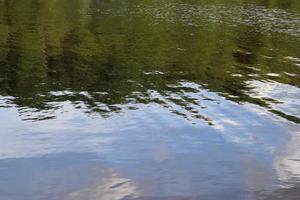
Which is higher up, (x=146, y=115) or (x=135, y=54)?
(x=135, y=54)

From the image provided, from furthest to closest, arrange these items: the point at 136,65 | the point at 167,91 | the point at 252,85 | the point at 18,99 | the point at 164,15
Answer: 1. the point at 164,15
2. the point at 136,65
3. the point at 252,85
4. the point at 167,91
5. the point at 18,99

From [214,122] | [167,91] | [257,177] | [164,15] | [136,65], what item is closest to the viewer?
[257,177]

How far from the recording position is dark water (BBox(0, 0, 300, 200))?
12258 mm

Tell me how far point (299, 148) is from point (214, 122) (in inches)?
106

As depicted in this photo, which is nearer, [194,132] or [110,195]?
[110,195]

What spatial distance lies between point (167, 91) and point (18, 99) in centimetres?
527

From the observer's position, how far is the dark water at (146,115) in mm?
12258

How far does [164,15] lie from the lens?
4344cm

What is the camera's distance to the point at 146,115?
16719 millimetres

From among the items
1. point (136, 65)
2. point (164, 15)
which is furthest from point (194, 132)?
point (164, 15)

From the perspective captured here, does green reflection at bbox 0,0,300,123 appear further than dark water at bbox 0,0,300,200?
Yes

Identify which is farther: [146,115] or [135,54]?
[135,54]

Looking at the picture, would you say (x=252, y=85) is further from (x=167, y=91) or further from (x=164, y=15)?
(x=164, y=15)

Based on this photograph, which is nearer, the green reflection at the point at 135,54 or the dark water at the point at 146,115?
the dark water at the point at 146,115
